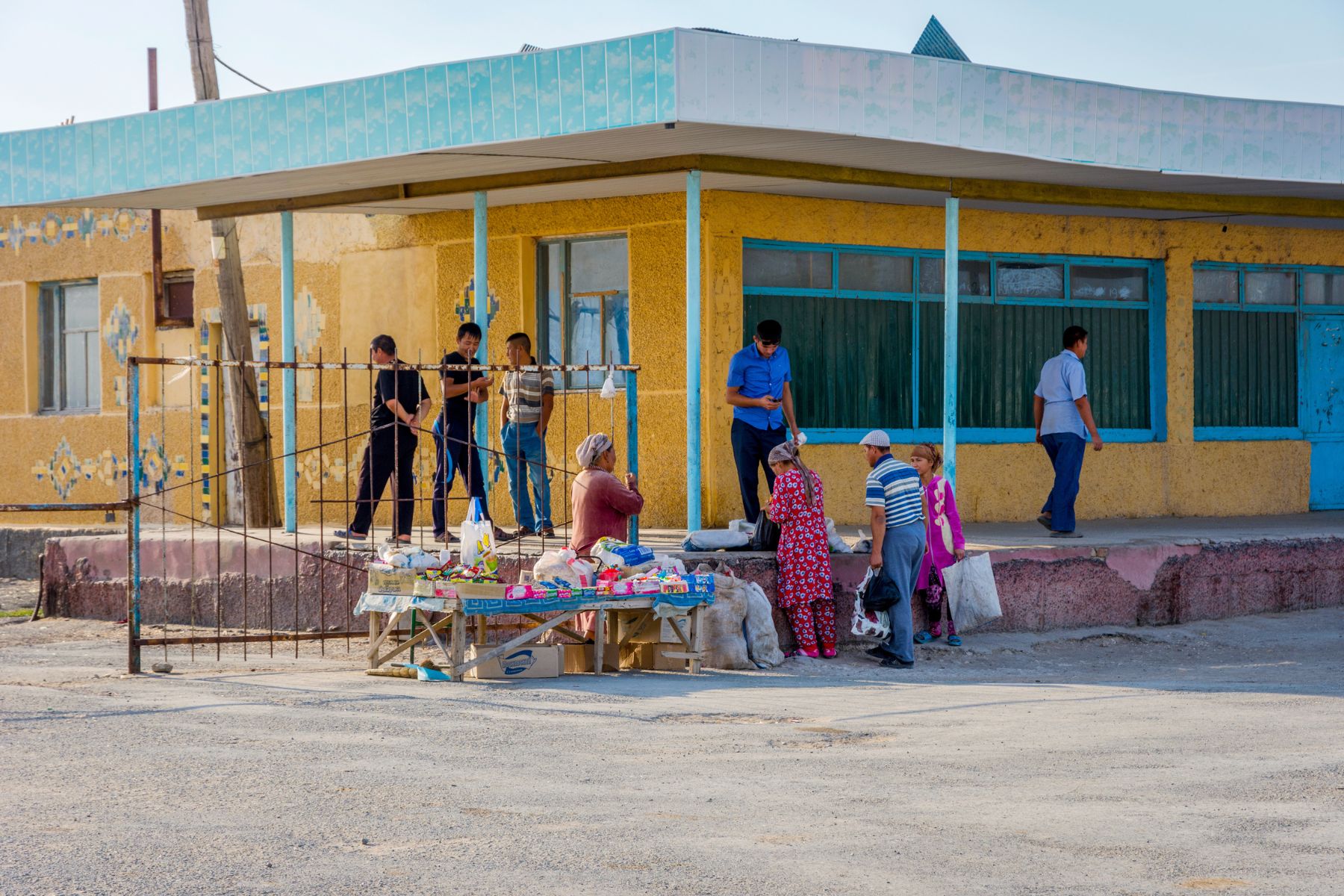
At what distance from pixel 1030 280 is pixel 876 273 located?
159 cm

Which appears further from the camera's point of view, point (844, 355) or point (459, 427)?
point (844, 355)

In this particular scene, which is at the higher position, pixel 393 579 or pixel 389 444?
pixel 389 444

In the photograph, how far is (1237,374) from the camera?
1491 centimetres

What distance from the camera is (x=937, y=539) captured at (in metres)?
10.6

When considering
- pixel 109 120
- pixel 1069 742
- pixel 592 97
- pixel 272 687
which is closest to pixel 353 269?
pixel 109 120

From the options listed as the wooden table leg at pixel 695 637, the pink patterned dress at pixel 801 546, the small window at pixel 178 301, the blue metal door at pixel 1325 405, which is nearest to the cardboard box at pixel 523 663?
the wooden table leg at pixel 695 637

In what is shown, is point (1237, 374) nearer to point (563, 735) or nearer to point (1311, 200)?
point (1311, 200)

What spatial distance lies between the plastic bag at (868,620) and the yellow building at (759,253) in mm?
1398

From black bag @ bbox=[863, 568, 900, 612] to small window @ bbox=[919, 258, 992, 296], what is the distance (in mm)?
4219

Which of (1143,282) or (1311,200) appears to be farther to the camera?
(1143,282)

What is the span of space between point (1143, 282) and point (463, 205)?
6.15 m

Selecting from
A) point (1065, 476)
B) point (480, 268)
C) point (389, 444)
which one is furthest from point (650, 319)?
point (1065, 476)

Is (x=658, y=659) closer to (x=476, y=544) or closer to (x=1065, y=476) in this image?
(x=476, y=544)

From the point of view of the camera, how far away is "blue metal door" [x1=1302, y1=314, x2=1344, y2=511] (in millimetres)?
15227
